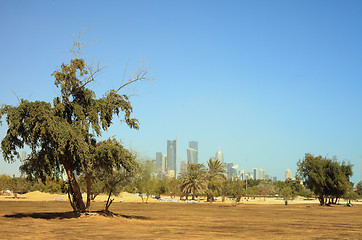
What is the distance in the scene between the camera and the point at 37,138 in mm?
30250

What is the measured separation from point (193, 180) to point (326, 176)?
34.2m

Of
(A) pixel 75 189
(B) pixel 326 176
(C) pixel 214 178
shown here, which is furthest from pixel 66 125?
(C) pixel 214 178

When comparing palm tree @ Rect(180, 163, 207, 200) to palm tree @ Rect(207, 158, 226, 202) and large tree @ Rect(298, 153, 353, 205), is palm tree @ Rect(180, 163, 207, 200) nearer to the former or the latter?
palm tree @ Rect(207, 158, 226, 202)

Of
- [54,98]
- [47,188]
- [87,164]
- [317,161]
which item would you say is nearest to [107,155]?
[87,164]

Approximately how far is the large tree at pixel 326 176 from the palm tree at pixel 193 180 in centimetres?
2858

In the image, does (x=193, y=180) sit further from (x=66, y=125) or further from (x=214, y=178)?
(x=66, y=125)

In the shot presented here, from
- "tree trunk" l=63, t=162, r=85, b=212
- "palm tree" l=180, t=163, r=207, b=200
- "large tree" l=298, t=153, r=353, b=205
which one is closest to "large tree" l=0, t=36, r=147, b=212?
"tree trunk" l=63, t=162, r=85, b=212

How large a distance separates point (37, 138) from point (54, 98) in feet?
12.7

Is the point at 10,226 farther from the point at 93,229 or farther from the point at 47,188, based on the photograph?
the point at 47,188

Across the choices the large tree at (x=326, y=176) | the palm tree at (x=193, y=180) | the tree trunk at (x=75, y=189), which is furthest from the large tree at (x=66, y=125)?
the palm tree at (x=193, y=180)

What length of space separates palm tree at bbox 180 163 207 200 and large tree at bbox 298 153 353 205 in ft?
93.8

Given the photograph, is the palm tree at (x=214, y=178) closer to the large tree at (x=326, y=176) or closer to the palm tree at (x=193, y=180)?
the palm tree at (x=193, y=180)

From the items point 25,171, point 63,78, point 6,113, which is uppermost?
point 63,78

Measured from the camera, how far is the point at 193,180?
10106cm
